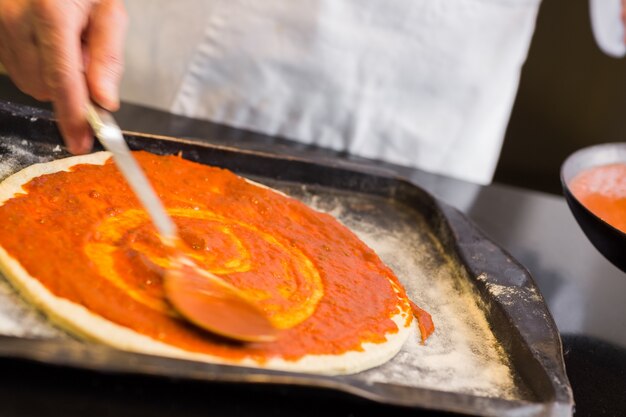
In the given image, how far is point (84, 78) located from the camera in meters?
1.33

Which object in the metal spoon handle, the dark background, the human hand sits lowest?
the dark background

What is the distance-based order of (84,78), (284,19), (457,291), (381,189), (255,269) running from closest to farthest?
(84,78) < (255,269) < (457,291) < (381,189) < (284,19)

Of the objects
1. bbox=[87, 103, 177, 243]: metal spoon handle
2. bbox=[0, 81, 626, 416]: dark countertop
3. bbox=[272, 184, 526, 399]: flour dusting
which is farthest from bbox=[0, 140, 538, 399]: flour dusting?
bbox=[87, 103, 177, 243]: metal spoon handle

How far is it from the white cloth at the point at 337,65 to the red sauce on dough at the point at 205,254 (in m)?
0.51

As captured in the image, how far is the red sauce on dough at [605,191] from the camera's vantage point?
5.55ft

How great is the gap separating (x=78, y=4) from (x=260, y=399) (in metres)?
0.75

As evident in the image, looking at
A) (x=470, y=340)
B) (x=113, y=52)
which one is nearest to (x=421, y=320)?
(x=470, y=340)

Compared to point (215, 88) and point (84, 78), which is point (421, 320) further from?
point (215, 88)

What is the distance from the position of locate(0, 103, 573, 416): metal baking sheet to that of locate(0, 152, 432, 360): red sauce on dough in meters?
0.07

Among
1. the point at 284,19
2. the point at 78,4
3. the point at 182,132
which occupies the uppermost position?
the point at 78,4

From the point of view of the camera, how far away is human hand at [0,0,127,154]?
4.17 feet

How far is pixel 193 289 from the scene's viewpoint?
1.26 metres

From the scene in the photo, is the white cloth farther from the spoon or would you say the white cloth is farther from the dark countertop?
the spoon

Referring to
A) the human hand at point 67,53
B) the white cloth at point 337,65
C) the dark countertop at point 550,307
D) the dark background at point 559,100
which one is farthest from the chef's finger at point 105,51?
the dark background at point 559,100
